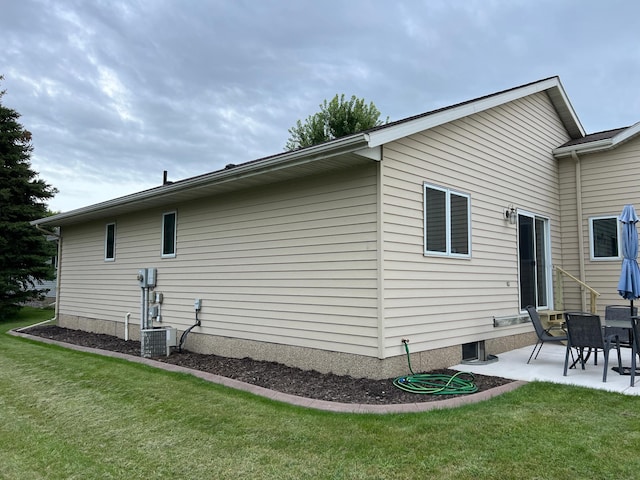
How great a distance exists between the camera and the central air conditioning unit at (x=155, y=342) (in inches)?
300

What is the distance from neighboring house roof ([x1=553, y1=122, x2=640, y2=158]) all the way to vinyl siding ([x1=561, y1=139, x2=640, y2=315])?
187 mm

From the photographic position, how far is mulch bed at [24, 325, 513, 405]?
469 cm

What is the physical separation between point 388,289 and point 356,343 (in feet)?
2.53

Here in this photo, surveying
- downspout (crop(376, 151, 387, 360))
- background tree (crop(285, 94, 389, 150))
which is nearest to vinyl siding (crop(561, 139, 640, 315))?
downspout (crop(376, 151, 387, 360))

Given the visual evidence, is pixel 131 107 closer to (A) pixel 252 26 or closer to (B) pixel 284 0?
(A) pixel 252 26

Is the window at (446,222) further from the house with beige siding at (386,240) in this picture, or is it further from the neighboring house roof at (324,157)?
the neighboring house roof at (324,157)

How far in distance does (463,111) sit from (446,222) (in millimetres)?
1619

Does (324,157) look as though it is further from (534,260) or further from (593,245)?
(593,245)

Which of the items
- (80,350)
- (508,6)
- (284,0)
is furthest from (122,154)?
(508,6)

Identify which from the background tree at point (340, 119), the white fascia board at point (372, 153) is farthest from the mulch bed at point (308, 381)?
the background tree at point (340, 119)

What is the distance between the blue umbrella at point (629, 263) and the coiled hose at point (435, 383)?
2.66 m

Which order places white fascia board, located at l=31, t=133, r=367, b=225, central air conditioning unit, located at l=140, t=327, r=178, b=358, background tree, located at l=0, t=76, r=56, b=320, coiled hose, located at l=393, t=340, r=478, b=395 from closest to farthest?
coiled hose, located at l=393, t=340, r=478, b=395 → white fascia board, located at l=31, t=133, r=367, b=225 → central air conditioning unit, located at l=140, t=327, r=178, b=358 → background tree, located at l=0, t=76, r=56, b=320

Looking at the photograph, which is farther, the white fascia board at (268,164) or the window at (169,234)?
the window at (169,234)

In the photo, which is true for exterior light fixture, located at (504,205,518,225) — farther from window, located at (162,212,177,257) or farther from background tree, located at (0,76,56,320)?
background tree, located at (0,76,56,320)
